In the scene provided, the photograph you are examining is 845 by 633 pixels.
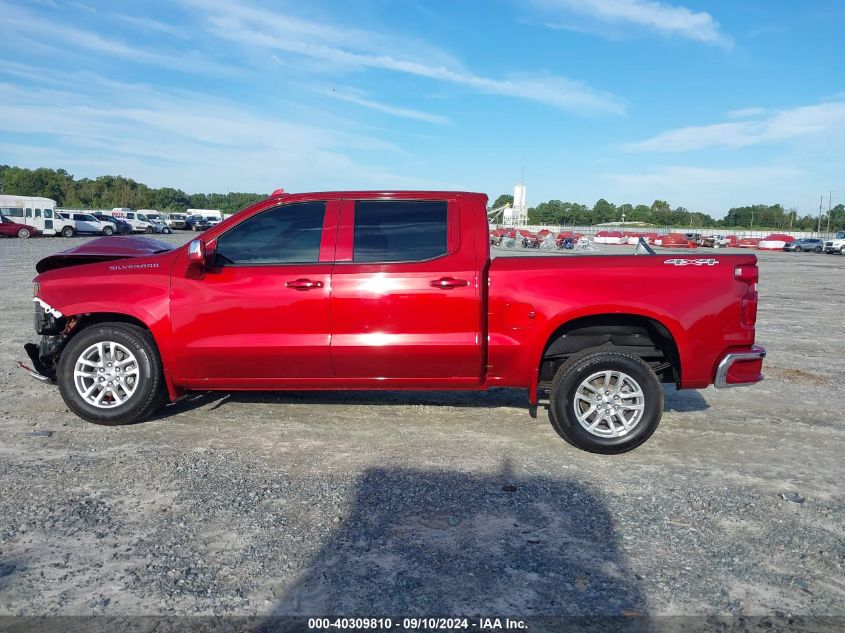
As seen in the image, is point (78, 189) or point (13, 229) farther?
point (78, 189)

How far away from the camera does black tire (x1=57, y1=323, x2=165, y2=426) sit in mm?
5160

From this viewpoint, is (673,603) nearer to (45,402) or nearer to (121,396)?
(121,396)

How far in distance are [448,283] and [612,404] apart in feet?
4.94

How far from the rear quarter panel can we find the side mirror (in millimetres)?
2178

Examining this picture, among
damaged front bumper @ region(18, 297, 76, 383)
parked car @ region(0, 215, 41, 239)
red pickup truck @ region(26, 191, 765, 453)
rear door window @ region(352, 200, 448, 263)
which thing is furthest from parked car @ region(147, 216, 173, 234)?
rear door window @ region(352, 200, 448, 263)

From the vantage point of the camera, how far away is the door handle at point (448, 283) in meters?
4.89

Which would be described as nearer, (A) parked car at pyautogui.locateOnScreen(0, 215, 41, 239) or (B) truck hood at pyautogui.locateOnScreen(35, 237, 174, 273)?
(B) truck hood at pyautogui.locateOnScreen(35, 237, 174, 273)

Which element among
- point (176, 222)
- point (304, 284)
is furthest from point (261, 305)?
point (176, 222)

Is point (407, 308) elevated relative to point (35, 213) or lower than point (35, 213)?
lower

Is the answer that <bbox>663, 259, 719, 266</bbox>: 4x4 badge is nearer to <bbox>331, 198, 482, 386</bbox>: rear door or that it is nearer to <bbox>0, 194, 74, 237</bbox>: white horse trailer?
<bbox>331, 198, 482, 386</bbox>: rear door

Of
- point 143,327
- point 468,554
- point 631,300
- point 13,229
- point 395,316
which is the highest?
point 13,229

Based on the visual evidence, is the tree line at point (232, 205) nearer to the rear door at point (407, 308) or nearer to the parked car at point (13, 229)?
the parked car at point (13, 229)

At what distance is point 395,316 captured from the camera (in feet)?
16.2

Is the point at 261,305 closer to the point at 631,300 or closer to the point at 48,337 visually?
the point at 48,337
